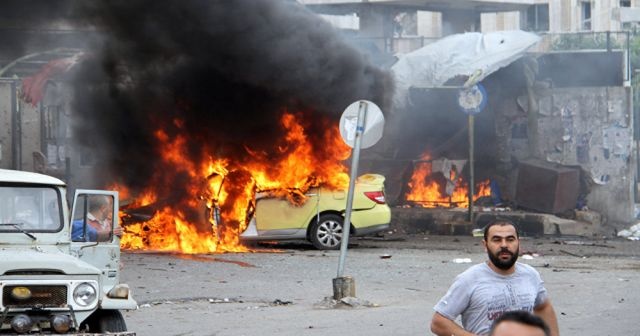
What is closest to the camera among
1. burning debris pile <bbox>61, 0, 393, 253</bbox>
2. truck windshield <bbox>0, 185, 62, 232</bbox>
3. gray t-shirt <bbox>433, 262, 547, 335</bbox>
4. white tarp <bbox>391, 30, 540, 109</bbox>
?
gray t-shirt <bbox>433, 262, 547, 335</bbox>

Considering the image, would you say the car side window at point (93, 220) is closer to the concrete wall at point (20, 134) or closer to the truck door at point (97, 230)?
the truck door at point (97, 230)

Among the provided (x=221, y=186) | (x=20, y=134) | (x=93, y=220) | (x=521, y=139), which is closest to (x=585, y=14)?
(x=521, y=139)

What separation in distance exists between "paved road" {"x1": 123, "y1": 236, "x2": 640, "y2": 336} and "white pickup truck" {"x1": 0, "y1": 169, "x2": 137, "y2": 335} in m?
2.04

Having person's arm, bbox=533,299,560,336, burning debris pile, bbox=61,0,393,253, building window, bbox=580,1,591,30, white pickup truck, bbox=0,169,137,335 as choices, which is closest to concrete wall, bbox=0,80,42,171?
burning debris pile, bbox=61,0,393,253

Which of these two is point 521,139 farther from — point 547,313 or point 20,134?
point 547,313

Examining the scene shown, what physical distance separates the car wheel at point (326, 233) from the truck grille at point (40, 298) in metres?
12.1

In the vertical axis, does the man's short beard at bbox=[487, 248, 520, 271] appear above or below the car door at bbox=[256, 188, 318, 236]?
above

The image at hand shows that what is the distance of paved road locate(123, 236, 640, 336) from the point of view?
39.3ft

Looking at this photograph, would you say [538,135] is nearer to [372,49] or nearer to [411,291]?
[372,49]

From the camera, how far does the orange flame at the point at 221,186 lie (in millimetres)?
20656

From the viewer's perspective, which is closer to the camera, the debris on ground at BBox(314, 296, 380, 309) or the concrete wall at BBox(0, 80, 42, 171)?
the debris on ground at BBox(314, 296, 380, 309)

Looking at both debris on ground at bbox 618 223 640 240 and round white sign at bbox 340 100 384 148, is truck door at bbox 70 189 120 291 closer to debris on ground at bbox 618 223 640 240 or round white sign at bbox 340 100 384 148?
round white sign at bbox 340 100 384 148

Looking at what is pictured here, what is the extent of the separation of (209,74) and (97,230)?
A: 552 inches

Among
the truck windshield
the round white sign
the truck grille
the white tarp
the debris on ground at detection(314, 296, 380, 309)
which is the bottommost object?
the debris on ground at detection(314, 296, 380, 309)
